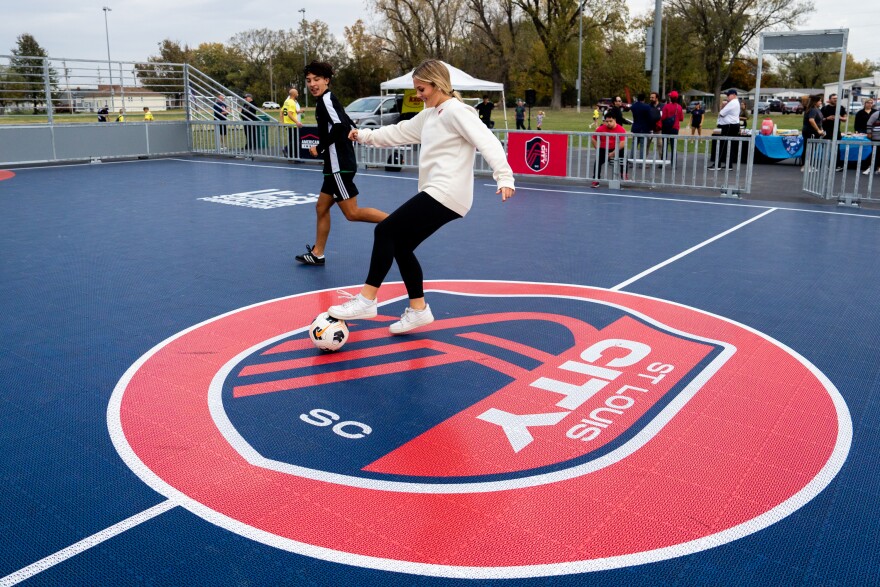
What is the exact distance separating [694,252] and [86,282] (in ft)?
20.8

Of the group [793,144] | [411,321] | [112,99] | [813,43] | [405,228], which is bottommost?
[411,321]

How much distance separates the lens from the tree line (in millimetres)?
61469

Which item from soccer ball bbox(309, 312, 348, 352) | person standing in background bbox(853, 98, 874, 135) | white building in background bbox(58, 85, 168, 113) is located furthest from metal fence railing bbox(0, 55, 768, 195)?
soccer ball bbox(309, 312, 348, 352)

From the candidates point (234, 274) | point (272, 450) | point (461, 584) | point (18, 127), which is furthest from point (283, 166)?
point (461, 584)

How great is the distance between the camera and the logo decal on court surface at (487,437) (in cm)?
301

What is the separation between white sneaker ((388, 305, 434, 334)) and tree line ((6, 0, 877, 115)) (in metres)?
58.0

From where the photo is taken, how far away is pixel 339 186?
7.49 m

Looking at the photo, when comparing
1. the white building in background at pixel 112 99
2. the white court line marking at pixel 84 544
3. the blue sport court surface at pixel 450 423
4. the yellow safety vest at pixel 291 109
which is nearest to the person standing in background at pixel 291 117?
the yellow safety vest at pixel 291 109

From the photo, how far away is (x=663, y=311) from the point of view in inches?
240

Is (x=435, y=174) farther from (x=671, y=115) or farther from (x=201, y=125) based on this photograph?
(x=201, y=125)

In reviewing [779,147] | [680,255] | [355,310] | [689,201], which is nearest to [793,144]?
[779,147]

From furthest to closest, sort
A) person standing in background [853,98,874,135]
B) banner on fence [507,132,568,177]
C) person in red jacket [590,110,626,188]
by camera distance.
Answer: person standing in background [853,98,874,135], banner on fence [507,132,568,177], person in red jacket [590,110,626,188]

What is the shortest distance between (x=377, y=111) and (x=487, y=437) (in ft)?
68.5

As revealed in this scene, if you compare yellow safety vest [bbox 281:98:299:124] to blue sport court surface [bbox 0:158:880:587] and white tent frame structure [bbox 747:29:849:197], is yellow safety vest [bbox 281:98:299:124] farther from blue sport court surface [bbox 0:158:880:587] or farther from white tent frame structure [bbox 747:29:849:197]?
blue sport court surface [bbox 0:158:880:587]
